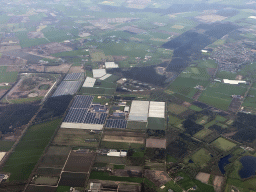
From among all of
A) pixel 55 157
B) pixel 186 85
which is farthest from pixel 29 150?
pixel 186 85

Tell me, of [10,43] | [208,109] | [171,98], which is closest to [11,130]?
[171,98]

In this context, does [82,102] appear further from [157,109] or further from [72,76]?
[157,109]

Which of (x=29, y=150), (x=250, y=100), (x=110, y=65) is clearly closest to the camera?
(x=29, y=150)

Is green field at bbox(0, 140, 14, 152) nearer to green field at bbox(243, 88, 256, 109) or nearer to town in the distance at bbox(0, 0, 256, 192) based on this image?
town in the distance at bbox(0, 0, 256, 192)

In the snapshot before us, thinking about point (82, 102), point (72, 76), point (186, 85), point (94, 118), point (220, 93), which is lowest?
point (72, 76)

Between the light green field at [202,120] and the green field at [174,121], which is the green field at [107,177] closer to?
the green field at [174,121]

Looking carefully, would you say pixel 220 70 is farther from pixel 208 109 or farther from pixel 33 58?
pixel 33 58

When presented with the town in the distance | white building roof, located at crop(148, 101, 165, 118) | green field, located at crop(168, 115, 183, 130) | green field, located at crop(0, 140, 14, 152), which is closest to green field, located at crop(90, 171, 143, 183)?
the town in the distance
